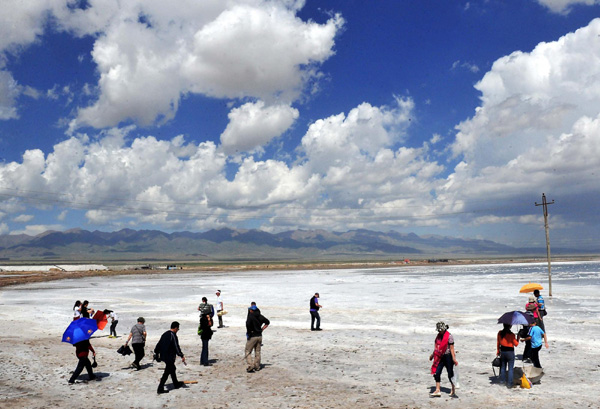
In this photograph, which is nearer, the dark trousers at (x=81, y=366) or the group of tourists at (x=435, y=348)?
the group of tourists at (x=435, y=348)

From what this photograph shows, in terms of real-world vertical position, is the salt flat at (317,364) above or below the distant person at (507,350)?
below

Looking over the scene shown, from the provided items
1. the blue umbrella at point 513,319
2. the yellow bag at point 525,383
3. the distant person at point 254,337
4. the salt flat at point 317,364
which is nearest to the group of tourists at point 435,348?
the distant person at point 254,337

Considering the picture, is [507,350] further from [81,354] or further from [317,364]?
[81,354]

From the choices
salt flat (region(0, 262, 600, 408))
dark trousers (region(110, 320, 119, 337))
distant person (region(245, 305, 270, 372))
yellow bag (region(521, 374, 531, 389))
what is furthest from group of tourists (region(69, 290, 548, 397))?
dark trousers (region(110, 320, 119, 337))

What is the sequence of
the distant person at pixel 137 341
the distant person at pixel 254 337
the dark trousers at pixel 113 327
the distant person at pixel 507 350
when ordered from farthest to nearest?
the dark trousers at pixel 113 327 → the distant person at pixel 137 341 → the distant person at pixel 254 337 → the distant person at pixel 507 350

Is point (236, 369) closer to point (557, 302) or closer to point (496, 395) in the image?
point (496, 395)

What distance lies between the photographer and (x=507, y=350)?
13047 millimetres

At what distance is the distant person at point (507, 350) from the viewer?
42.2ft

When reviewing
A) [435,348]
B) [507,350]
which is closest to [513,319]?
[507,350]

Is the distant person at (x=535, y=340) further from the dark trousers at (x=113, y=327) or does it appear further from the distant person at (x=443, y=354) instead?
the dark trousers at (x=113, y=327)

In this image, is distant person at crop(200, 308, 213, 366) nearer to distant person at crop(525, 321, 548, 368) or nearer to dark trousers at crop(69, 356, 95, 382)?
dark trousers at crop(69, 356, 95, 382)

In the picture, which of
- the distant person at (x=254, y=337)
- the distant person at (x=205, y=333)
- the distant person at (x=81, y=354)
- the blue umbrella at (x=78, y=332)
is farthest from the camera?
the distant person at (x=205, y=333)

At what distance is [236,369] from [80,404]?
5.20m

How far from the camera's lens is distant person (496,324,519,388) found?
42.2 ft
